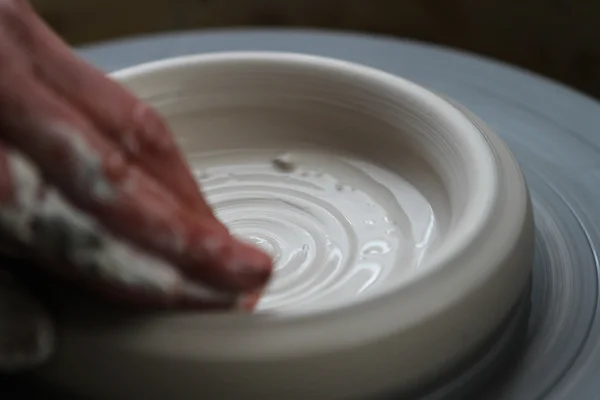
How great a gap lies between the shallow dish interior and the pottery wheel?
15cm

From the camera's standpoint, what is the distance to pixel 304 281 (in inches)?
38.6

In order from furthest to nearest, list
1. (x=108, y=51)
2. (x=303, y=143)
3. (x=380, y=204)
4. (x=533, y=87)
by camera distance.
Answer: (x=108, y=51), (x=533, y=87), (x=303, y=143), (x=380, y=204)

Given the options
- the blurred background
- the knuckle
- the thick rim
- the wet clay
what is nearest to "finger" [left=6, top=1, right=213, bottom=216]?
the knuckle

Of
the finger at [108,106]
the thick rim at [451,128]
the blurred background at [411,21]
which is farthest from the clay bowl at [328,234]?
the blurred background at [411,21]

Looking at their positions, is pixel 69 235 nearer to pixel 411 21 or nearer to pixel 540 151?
pixel 540 151

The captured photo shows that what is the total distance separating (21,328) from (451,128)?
54 centimetres

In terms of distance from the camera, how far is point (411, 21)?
211cm

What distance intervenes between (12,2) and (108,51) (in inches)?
29.6

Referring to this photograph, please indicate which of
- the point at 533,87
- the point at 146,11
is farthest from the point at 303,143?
the point at 146,11

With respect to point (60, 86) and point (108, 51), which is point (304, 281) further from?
point (108, 51)

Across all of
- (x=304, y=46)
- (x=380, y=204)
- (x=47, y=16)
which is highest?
(x=47, y=16)

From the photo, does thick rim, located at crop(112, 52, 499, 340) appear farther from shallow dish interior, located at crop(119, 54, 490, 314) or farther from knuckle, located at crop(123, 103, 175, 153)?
knuckle, located at crop(123, 103, 175, 153)

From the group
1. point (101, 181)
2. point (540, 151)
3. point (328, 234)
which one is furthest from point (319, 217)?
point (101, 181)

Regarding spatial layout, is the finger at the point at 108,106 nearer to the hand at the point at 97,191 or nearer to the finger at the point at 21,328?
the hand at the point at 97,191
